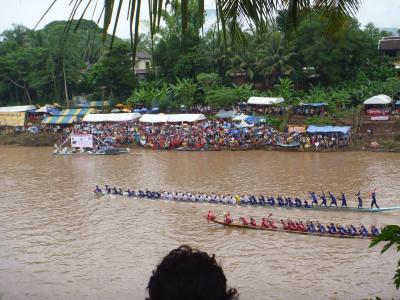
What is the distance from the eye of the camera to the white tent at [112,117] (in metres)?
32.0

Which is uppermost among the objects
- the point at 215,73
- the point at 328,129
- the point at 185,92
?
the point at 215,73

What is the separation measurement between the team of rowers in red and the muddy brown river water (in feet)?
0.88

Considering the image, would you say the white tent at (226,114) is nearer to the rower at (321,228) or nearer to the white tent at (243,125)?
the white tent at (243,125)

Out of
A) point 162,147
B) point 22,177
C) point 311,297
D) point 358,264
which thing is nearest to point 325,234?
point 358,264

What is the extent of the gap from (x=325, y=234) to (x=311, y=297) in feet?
10.7

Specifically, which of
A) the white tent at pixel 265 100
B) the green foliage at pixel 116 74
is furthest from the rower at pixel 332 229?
the green foliage at pixel 116 74

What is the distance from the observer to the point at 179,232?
13.2 m

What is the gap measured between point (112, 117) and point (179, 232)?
2034 cm

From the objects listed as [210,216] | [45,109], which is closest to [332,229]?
[210,216]

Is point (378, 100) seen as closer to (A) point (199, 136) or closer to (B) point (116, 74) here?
(A) point (199, 136)

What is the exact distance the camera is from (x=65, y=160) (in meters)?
26.5

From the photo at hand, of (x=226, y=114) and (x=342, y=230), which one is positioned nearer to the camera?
(x=342, y=230)

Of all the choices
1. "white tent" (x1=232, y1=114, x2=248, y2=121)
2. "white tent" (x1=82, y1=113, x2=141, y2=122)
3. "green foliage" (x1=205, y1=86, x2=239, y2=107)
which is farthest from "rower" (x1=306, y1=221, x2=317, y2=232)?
"white tent" (x1=82, y1=113, x2=141, y2=122)

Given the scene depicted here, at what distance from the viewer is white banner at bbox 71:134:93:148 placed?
28938 millimetres
